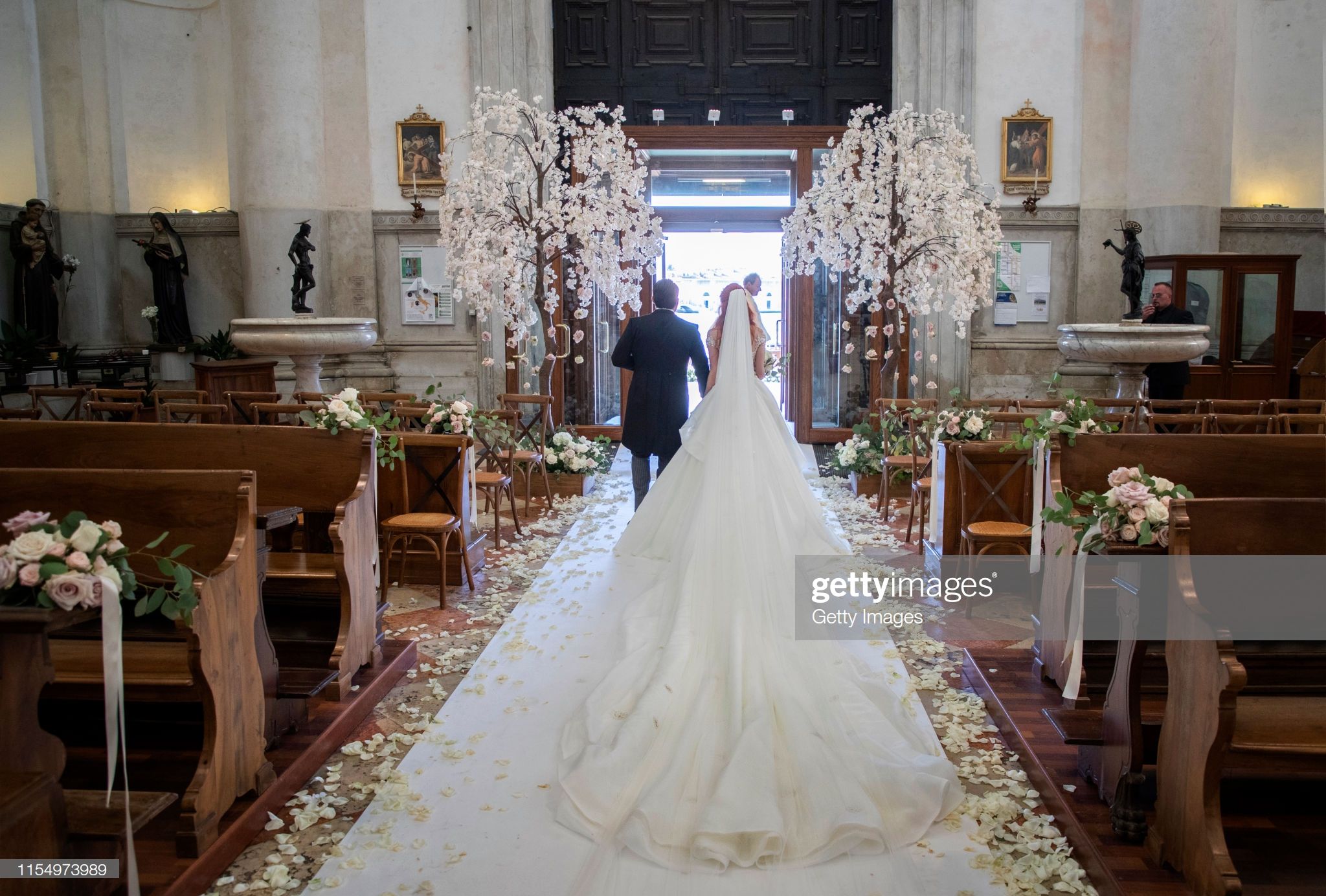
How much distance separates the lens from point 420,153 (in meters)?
11.5

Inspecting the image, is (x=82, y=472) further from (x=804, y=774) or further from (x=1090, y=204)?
(x=1090, y=204)

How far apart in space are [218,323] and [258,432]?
873cm

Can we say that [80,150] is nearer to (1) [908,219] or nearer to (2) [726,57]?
(2) [726,57]

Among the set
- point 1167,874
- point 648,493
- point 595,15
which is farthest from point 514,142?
point 1167,874

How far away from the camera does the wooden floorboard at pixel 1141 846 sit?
3.00m

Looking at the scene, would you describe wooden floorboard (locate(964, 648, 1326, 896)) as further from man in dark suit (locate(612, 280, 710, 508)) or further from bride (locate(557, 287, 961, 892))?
man in dark suit (locate(612, 280, 710, 508))

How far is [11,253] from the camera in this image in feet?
39.3

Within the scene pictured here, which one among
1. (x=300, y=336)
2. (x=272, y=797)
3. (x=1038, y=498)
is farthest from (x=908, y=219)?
(x=272, y=797)

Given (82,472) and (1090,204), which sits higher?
(1090,204)

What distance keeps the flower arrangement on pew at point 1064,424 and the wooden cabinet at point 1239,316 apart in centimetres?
602

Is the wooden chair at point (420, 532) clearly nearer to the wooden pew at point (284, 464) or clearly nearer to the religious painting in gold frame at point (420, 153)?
the wooden pew at point (284, 464)

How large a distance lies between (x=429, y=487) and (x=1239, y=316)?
8.05 meters

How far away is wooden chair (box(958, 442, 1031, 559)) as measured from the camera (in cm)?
592

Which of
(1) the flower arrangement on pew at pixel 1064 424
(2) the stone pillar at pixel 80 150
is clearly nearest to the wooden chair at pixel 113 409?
(2) the stone pillar at pixel 80 150
